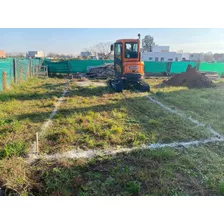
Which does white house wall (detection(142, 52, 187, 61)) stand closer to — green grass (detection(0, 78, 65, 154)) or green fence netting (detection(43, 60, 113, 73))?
green fence netting (detection(43, 60, 113, 73))

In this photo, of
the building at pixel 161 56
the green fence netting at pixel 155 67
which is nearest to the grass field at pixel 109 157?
the green fence netting at pixel 155 67

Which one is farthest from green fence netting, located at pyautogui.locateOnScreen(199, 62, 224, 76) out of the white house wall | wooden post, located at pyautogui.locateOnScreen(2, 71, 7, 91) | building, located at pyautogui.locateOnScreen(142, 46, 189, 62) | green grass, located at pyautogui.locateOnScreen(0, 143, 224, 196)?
the white house wall

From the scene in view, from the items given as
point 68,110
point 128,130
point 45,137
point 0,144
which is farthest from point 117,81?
point 0,144

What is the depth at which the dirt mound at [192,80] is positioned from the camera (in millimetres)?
12094

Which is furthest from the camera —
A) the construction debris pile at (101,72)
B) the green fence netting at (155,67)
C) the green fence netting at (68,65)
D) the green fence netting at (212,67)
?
the green fence netting at (212,67)

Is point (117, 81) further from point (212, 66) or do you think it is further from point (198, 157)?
point (212, 66)

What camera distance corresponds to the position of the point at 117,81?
372 inches

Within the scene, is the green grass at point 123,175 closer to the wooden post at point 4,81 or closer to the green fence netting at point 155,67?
the wooden post at point 4,81

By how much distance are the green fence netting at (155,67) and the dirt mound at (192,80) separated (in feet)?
20.3

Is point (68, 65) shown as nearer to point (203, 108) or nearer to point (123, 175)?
point (203, 108)

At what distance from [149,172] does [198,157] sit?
1.12 m

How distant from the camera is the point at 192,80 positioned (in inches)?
488

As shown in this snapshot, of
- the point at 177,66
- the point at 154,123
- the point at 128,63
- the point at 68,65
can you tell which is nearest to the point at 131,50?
the point at 128,63

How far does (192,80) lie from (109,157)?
10820 mm
